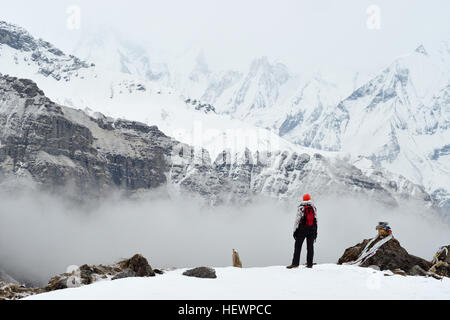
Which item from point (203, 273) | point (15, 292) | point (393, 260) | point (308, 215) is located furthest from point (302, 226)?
point (15, 292)

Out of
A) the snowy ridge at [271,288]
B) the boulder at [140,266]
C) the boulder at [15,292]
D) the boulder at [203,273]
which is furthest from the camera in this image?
the boulder at [15,292]

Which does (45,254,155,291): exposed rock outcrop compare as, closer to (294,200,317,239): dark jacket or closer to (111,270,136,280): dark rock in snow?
(111,270,136,280): dark rock in snow

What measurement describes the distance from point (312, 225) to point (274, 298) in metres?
8.90

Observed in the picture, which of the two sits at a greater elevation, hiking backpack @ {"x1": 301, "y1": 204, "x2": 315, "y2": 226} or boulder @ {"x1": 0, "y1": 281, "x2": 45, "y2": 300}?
hiking backpack @ {"x1": 301, "y1": 204, "x2": 315, "y2": 226}

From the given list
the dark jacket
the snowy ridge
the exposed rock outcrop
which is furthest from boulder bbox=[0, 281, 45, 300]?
the dark jacket

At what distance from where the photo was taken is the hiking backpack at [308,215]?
26078 mm

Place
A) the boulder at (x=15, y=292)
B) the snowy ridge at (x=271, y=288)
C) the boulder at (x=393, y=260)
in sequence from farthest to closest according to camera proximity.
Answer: the boulder at (x=393, y=260)
the boulder at (x=15, y=292)
the snowy ridge at (x=271, y=288)

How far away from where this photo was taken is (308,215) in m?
26.1

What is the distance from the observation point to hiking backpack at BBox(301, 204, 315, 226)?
2608cm

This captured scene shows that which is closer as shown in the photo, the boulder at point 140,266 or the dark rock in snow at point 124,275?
the dark rock in snow at point 124,275

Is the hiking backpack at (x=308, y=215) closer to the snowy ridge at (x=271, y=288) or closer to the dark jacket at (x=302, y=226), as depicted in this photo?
the dark jacket at (x=302, y=226)

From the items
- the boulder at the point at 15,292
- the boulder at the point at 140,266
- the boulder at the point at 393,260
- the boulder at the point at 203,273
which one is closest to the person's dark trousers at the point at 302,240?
the boulder at the point at 393,260
